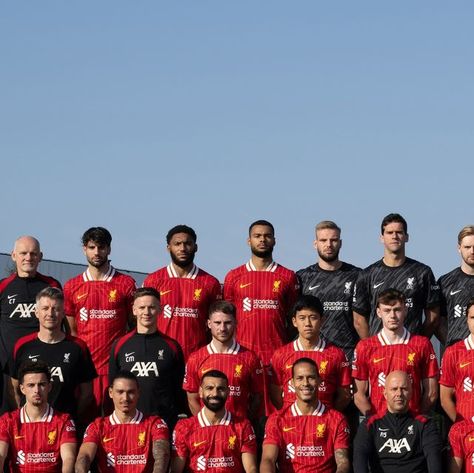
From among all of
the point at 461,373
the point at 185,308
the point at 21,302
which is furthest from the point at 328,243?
the point at 21,302

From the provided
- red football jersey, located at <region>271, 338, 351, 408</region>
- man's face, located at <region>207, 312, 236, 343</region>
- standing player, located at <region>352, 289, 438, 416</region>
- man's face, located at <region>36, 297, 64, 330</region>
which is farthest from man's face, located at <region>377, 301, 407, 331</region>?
man's face, located at <region>36, 297, 64, 330</region>

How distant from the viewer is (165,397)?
41.9 feet

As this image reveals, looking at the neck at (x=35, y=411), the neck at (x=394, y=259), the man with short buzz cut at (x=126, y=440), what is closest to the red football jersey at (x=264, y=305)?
the neck at (x=394, y=259)

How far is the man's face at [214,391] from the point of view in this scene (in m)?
12.0

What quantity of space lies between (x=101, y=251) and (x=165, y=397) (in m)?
1.78

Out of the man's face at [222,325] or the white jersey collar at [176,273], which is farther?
the white jersey collar at [176,273]

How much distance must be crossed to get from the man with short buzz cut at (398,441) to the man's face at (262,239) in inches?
90.0

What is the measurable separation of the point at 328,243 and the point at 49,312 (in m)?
3.13

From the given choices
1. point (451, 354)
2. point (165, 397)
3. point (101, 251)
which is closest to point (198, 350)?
point (165, 397)

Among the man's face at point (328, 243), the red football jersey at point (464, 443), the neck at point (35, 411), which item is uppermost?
the man's face at point (328, 243)

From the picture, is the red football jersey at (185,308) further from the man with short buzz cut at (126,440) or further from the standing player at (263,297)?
the man with short buzz cut at (126,440)

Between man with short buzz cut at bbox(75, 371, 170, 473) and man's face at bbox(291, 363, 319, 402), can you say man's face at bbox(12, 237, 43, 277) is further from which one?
man's face at bbox(291, 363, 319, 402)

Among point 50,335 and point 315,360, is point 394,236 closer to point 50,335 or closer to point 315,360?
point 315,360

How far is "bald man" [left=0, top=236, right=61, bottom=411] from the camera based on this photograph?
13.4m
